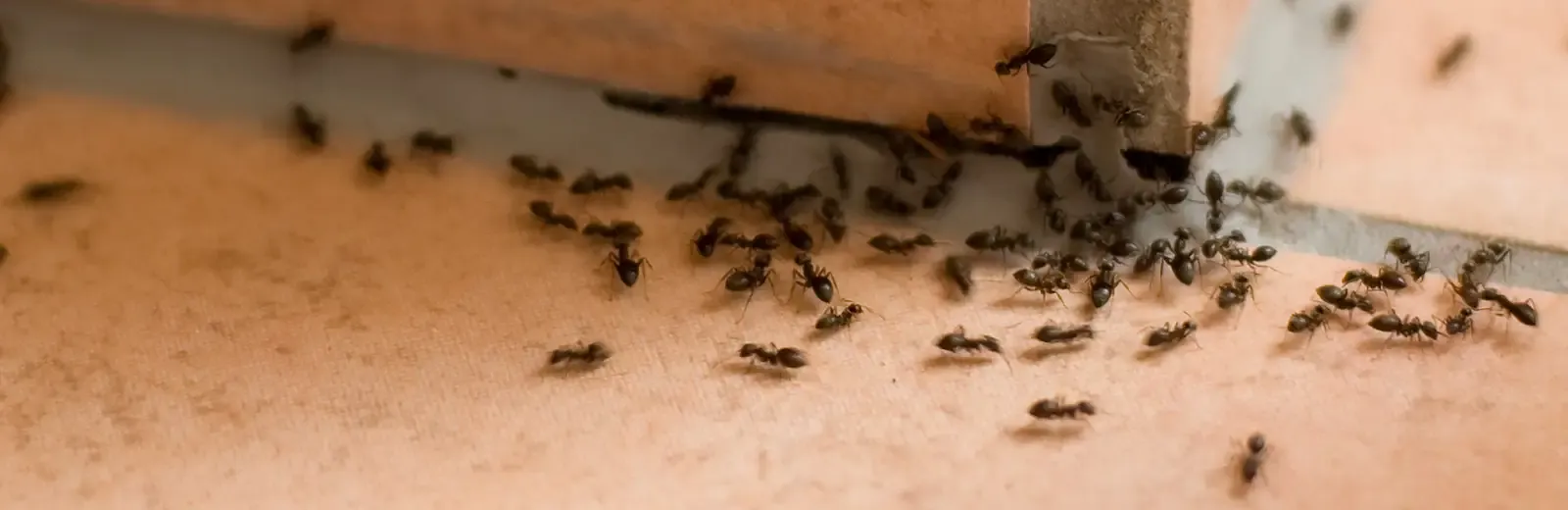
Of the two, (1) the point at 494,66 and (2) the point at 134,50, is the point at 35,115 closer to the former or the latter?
(2) the point at 134,50

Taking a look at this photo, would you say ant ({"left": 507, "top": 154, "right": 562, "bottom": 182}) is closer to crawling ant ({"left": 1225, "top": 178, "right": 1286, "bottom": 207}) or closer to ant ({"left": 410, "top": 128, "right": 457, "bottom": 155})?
ant ({"left": 410, "top": 128, "right": 457, "bottom": 155})

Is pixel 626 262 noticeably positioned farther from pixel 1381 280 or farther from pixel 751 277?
pixel 1381 280

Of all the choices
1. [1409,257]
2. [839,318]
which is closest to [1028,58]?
[839,318]

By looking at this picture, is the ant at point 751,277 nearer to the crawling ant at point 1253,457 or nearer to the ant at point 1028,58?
the ant at point 1028,58

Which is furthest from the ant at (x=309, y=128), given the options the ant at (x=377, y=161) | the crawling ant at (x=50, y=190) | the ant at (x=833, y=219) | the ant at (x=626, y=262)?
the ant at (x=833, y=219)

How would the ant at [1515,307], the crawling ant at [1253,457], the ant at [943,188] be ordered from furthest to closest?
the ant at [943,188] → the ant at [1515,307] → the crawling ant at [1253,457]

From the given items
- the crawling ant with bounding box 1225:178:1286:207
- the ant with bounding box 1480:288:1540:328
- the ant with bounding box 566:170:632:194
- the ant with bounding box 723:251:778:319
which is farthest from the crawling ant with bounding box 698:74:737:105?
the ant with bounding box 1480:288:1540:328

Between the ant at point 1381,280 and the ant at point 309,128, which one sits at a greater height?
the ant at point 309,128

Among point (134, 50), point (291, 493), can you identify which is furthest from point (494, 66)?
point (291, 493)
